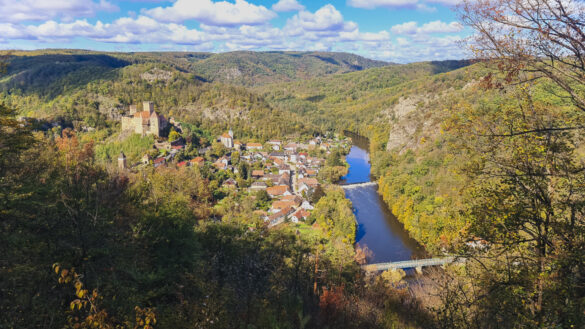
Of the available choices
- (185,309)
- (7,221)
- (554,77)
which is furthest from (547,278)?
(7,221)

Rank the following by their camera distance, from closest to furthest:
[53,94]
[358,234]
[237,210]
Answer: [358,234], [237,210], [53,94]

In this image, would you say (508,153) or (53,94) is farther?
(53,94)

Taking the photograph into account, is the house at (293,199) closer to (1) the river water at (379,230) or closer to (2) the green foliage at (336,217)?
(2) the green foliage at (336,217)

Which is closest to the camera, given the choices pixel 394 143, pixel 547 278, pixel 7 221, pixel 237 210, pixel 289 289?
pixel 547 278

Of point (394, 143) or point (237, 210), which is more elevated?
point (394, 143)

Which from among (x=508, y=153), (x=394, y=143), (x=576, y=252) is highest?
(x=508, y=153)

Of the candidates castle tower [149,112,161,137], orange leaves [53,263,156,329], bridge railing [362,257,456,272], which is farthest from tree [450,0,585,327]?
castle tower [149,112,161,137]

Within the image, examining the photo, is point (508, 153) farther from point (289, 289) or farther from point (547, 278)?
point (289, 289)
